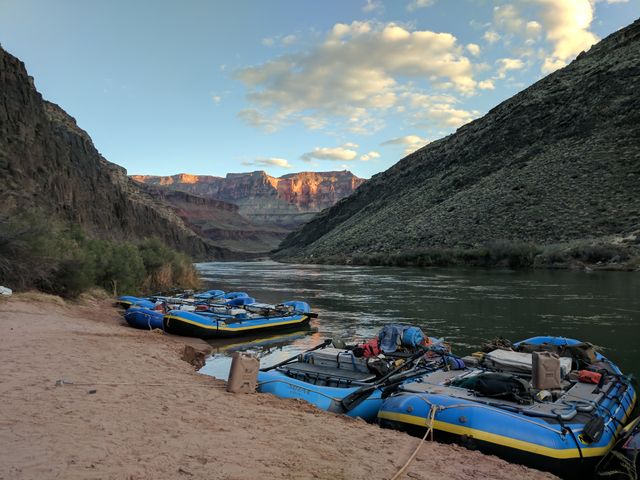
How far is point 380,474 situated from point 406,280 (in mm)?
32911

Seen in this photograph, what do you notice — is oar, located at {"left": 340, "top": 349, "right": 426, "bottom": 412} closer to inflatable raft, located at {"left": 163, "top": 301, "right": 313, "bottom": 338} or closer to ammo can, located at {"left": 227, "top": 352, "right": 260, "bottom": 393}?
ammo can, located at {"left": 227, "top": 352, "right": 260, "bottom": 393}

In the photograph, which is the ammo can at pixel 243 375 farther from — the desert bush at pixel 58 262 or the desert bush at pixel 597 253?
the desert bush at pixel 597 253

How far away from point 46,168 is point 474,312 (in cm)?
3587

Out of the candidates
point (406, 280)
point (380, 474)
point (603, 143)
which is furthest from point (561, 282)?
point (380, 474)

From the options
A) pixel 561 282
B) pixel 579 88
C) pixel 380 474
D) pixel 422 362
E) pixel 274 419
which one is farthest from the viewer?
pixel 579 88

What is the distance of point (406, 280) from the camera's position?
3759 centimetres

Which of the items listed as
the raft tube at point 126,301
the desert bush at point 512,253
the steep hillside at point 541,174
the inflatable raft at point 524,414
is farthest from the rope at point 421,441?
the steep hillside at point 541,174

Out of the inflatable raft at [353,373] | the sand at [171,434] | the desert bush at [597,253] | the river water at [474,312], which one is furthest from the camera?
the desert bush at [597,253]

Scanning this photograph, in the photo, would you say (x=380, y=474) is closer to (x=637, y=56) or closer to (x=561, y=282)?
(x=561, y=282)

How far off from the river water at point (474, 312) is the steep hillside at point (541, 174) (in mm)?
12463

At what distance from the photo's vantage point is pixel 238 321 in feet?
56.9

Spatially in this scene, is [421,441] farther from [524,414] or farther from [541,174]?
[541,174]

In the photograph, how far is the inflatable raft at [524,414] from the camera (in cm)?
641

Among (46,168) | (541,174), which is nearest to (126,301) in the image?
(46,168)
